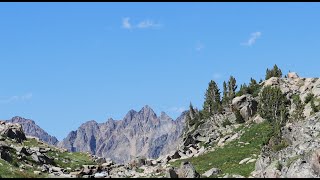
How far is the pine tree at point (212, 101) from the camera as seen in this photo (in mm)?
114562

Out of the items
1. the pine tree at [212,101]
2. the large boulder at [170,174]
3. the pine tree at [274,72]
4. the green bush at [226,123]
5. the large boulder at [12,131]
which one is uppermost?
the pine tree at [274,72]

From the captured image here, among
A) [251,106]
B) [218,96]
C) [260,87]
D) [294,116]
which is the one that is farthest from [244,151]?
[218,96]

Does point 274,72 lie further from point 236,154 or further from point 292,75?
point 236,154

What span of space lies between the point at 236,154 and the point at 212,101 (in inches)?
1955

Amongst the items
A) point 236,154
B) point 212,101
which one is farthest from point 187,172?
point 212,101

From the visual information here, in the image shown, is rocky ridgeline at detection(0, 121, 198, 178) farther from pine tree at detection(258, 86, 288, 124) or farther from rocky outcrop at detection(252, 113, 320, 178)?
pine tree at detection(258, 86, 288, 124)

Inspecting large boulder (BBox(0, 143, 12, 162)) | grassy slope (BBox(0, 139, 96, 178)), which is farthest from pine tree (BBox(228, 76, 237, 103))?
large boulder (BBox(0, 143, 12, 162))

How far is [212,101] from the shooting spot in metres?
119

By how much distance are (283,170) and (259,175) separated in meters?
3.45

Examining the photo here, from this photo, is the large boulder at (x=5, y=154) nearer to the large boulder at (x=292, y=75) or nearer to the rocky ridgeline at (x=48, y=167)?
the rocky ridgeline at (x=48, y=167)

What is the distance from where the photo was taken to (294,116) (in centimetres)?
7638

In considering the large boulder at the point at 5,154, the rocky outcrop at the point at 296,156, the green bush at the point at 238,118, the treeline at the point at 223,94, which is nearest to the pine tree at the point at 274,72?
the treeline at the point at 223,94

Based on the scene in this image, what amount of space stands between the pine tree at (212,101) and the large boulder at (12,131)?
4793 centimetres

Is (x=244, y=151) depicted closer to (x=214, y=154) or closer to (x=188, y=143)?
(x=214, y=154)
